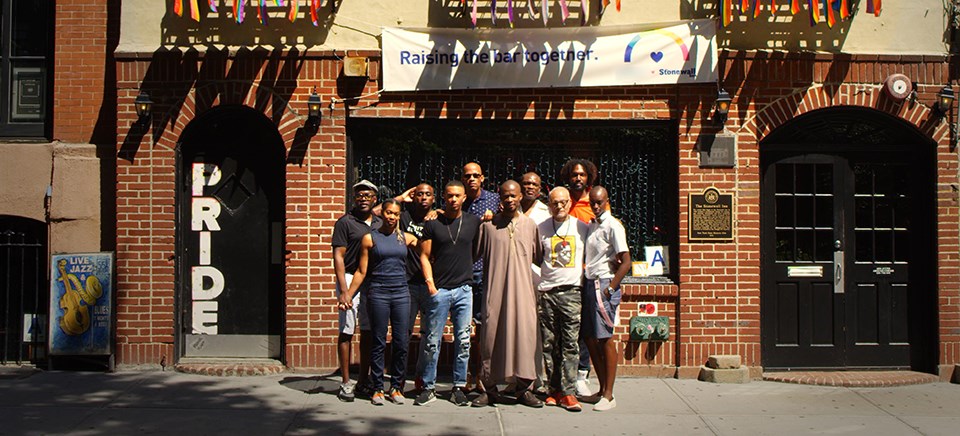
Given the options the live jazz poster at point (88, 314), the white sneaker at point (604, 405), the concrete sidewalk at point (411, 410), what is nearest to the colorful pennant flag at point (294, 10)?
the live jazz poster at point (88, 314)

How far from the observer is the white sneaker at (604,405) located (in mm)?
7410

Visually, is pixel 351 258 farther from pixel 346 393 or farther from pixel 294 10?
pixel 294 10

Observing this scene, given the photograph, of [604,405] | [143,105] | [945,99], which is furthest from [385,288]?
[945,99]

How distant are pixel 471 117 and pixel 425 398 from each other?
283 cm

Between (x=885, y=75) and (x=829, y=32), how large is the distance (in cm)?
68

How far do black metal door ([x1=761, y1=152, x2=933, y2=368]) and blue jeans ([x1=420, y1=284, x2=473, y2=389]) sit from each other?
3.28 meters

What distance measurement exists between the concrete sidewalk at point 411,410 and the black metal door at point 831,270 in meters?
0.60

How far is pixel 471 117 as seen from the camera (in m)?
8.81

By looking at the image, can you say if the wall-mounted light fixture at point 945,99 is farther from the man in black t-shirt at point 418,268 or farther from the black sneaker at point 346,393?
the black sneaker at point 346,393

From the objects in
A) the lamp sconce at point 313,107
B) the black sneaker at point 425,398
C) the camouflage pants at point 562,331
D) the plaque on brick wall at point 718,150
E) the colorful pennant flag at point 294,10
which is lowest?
the black sneaker at point 425,398

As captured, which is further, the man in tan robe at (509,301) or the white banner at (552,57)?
the white banner at (552,57)

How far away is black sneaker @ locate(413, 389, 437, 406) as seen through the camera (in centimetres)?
745

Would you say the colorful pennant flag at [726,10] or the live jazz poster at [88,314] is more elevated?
the colorful pennant flag at [726,10]

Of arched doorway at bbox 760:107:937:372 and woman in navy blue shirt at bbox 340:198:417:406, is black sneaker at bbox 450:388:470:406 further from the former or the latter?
arched doorway at bbox 760:107:937:372
